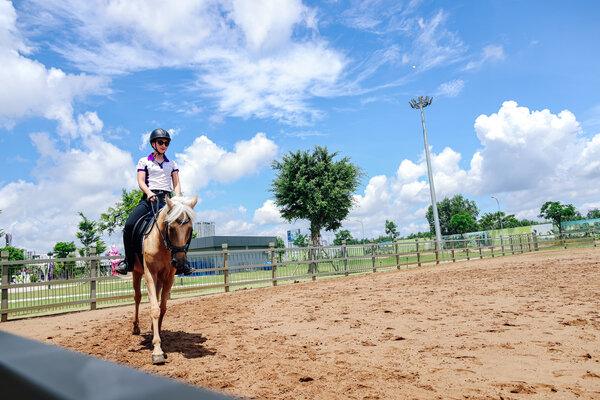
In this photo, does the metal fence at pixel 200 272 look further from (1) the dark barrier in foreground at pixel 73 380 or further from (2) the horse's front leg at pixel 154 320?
(1) the dark barrier in foreground at pixel 73 380

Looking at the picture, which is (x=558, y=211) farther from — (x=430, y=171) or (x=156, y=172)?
(x=156, y=172)

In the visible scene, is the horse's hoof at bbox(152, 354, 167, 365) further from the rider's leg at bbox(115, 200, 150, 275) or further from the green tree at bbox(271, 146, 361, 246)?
the green tree at bbox(271, 146, 361, 246)

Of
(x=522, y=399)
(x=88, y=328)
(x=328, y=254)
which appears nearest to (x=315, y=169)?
(x=328, y=254)

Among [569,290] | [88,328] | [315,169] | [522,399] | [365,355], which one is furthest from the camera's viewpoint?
[315,169]

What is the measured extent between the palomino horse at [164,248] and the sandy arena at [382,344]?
1.79ft

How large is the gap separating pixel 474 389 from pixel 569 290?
6.61 m

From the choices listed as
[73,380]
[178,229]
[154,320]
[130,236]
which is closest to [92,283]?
[130,236]

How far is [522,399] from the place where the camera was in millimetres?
3010

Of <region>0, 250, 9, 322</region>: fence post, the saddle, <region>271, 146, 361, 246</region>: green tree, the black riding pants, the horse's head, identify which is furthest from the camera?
<region>271, 146, 361, 246</region>: green tree

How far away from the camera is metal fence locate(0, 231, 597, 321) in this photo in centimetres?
976

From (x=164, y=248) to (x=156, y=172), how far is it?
4.03ft

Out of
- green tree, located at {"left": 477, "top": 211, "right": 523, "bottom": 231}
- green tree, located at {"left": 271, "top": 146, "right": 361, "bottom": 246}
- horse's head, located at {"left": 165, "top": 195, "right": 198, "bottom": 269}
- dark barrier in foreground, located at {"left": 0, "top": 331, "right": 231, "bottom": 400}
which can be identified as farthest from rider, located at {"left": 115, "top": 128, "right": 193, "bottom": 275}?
green tree, located at {"left": 477, "top": 211, "right": 523, "bottom": 231}

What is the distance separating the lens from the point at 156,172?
545 centimetres

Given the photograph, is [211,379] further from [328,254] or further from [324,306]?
[328,254]
